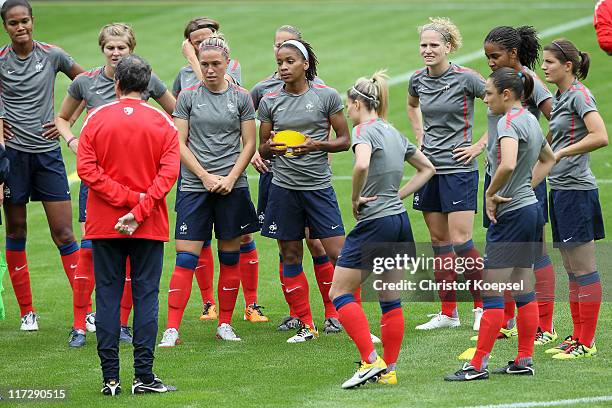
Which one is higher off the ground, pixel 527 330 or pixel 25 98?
pixel 25 98

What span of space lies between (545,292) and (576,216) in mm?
766

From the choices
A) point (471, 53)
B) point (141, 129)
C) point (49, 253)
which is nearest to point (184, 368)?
point (141, 129)

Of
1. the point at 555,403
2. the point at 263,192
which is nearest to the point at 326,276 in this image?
the point at 263,192

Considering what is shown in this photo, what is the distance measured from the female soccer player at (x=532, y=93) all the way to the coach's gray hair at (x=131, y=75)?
2.62 m

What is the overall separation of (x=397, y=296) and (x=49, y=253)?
620 cm

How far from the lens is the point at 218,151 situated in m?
8.85

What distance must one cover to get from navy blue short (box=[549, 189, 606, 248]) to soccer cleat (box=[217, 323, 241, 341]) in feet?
8.67

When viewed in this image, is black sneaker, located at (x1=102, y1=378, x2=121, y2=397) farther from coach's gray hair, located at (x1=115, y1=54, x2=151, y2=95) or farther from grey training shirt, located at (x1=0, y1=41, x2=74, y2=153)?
grey training shirt, located at (x1=0, y1=41, x2=74, y2=153)

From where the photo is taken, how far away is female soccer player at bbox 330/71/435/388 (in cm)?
736

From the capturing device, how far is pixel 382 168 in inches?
291

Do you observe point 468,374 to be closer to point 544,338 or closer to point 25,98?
point 544,338

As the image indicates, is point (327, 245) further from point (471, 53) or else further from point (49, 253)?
point (471, 53)

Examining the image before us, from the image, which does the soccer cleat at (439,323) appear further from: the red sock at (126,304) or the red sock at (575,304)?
the red sock at (126,304)

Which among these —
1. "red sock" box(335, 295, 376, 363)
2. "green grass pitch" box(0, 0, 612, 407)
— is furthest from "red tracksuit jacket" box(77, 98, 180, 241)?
"red sock" box(335, 295, 376, 363)
